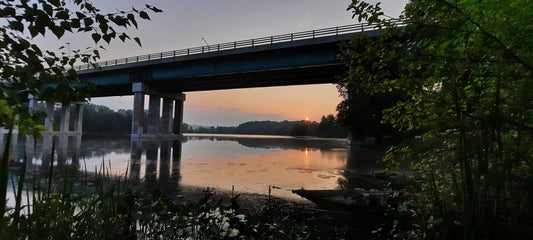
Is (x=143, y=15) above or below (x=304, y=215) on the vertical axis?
above

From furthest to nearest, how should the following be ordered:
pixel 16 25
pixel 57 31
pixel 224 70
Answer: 1. pixel 224 70
2. pixel 57 31
3. pixel 16 25

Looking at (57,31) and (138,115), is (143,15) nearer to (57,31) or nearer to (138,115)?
(57,31)

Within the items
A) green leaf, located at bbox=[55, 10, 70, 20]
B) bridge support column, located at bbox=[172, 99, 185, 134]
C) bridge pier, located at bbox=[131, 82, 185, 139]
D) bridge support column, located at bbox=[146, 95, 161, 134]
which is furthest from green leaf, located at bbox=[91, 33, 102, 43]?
bridge support column, located at bbox=[172, 99, 185, 134]

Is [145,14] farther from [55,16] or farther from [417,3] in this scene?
[417,3]

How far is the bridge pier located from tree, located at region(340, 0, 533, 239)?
49319 millimetres

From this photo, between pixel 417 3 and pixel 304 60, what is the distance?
3187 centimetres

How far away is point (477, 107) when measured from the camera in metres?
2.67

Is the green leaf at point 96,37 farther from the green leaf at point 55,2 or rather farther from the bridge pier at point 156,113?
the bridge pier at point 156,113

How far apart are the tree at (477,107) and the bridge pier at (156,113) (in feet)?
162

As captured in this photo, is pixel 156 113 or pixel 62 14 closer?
pixel 62 14

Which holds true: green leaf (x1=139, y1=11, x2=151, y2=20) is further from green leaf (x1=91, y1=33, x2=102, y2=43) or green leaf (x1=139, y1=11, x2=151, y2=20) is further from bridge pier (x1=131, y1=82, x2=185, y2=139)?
bridge pier (x1=131, y1=82, x2=185, y2=139)

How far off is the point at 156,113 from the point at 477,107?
5368 centimetres

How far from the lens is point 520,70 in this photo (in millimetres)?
2283

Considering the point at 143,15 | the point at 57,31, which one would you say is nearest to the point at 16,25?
the point at 57,31
